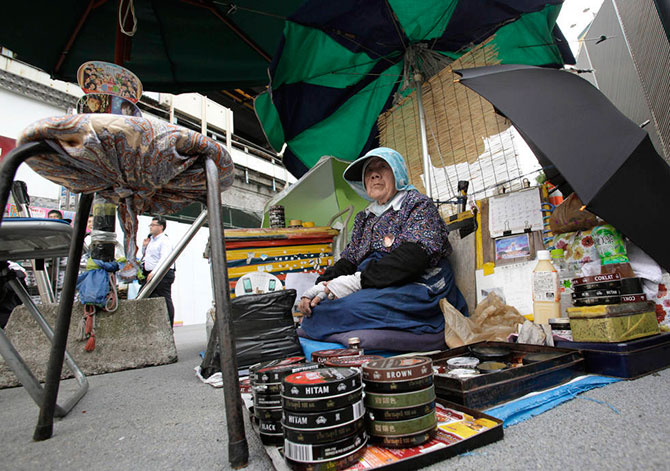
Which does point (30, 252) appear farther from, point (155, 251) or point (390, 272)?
point (155, 251)

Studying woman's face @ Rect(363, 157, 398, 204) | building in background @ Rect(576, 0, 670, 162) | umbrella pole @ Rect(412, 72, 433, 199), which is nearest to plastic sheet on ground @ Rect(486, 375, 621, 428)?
woman's face @ Rect(363, 157, 398, 204)

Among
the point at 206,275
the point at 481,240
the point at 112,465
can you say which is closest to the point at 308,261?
the point at 481,240

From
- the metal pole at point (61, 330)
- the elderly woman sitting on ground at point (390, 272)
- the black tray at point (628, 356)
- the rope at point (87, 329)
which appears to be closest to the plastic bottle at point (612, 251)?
the black tray at point (628, 356)

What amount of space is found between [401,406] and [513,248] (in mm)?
1467

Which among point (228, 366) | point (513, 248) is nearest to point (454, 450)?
point (228, 366)

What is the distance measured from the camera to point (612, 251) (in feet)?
4.34

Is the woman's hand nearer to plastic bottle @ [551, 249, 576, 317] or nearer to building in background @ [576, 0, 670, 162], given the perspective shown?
plastic bottle @ [551, 249, 576, 317]

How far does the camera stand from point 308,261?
2.58 meters

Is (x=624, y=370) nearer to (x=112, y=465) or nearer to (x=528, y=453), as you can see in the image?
(x=528, y=453)

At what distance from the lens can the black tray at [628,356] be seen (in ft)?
3.31

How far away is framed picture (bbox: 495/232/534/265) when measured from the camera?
1.73 m

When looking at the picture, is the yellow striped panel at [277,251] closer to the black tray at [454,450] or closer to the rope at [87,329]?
the rope at [87,329]

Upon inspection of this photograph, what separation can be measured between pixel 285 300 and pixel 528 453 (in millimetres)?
1308

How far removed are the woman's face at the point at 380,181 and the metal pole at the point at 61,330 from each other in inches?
61.3
